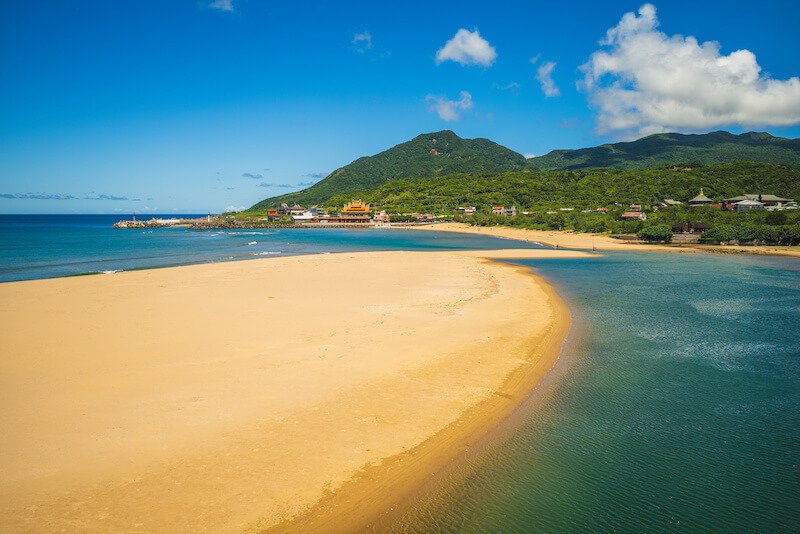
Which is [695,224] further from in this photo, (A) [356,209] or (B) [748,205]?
(A) [356,209]

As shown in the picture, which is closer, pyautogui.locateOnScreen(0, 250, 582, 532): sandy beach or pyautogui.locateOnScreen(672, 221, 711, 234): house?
pyautogui.locateOnScreen(0, 250, 582, 532): sandy beach

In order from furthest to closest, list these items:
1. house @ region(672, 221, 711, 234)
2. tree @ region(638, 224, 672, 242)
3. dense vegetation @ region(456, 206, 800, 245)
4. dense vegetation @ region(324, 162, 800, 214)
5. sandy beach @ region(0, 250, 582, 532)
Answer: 1. dense vegetation @ region(324, 162, 800, 214)
2. tree @ region(638, 224, 672, 242)
3. house @ region(672, 221, 711, 234)
4. dense vegetation @ region(456, 206, 800, 245)
5. sandy beach @ region(0, 250, 582, 532)

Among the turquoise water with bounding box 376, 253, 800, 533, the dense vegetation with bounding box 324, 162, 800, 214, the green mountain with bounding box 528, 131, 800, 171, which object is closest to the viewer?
the turquoise water with bounding box 376, 253, 800, 533

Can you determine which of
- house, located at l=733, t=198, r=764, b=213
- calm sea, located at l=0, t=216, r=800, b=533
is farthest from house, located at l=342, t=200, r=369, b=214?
calm sea, located at l=0, t=216, r=800, b=533

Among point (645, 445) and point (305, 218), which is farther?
point (305, 218)

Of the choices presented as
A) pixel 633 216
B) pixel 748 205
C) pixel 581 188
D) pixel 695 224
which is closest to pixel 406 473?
pixel 695 224

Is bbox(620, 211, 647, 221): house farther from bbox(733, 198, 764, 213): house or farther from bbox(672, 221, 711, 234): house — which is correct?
bbox(672, 221, 711, 234): house

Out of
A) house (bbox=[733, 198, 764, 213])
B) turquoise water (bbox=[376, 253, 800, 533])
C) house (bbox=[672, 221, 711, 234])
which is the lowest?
turquoise water (bbox=[376, 253, 800, 533])

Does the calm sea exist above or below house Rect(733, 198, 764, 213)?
below
